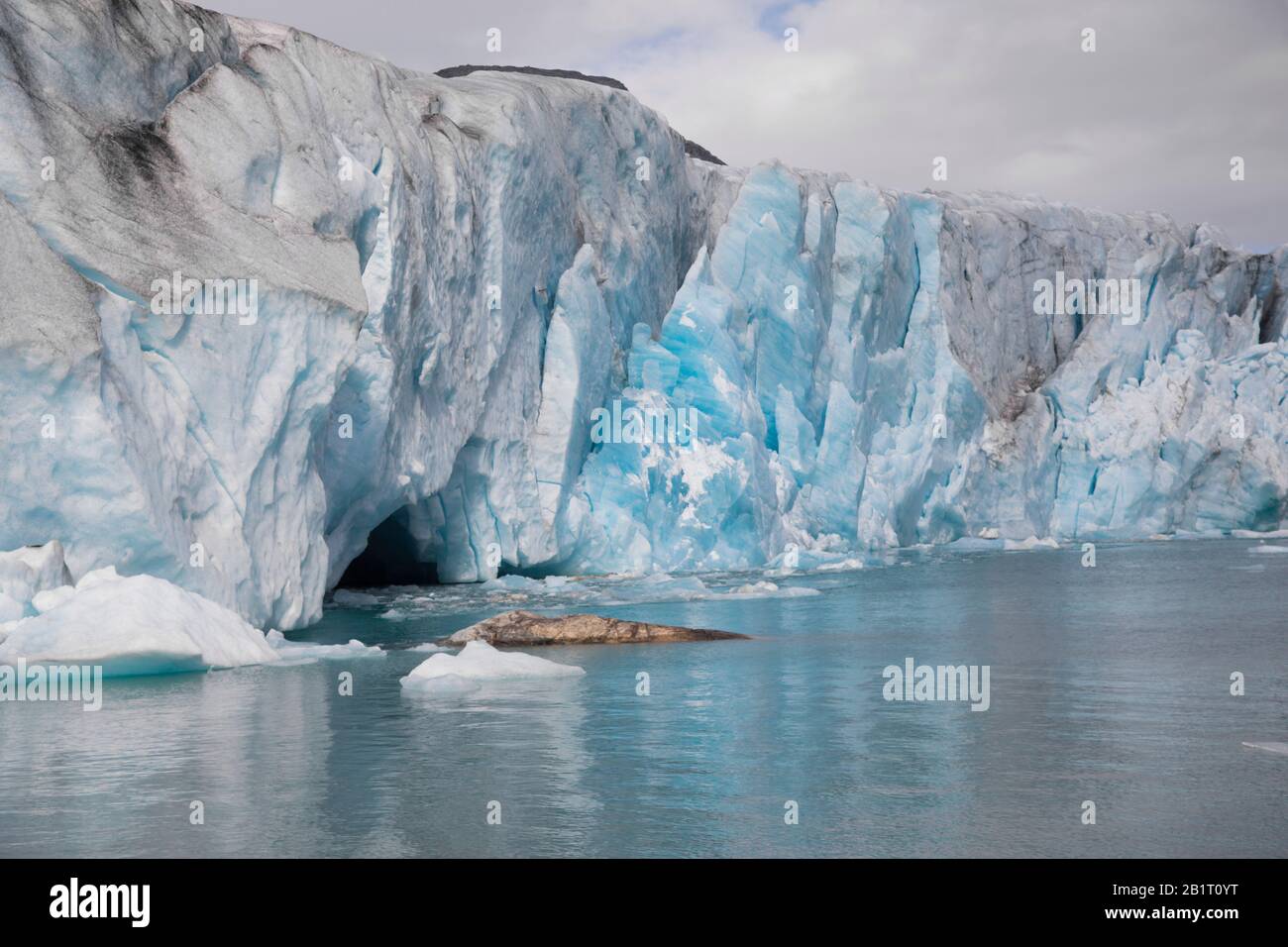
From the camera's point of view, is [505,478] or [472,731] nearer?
[472,731]

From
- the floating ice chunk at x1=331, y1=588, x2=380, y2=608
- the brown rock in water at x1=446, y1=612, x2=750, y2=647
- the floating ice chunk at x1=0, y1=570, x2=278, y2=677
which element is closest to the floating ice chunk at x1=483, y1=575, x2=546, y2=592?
the floating ice chunk at x1=331, y1=588, x2=380, y2=608

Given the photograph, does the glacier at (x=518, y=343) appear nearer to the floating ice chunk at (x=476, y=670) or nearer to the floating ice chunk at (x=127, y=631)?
the floating ice chunk at (x=127, y=631)

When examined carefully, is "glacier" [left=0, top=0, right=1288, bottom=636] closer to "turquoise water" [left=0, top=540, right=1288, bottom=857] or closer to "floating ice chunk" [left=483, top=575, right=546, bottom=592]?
"floating ice chunk" [left=483, top=575, right=546, bottom=592]

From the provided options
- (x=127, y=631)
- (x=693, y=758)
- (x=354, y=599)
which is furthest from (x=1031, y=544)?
(x=693, y=758)

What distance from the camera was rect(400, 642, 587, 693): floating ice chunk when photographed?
388 inches

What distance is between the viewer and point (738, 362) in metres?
26.1

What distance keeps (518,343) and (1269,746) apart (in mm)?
16224

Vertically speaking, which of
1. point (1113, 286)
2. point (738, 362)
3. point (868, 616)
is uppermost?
point (1113, 286)

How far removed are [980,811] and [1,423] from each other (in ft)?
28.5

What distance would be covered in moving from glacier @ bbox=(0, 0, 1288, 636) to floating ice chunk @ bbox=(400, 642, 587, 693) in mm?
2370
